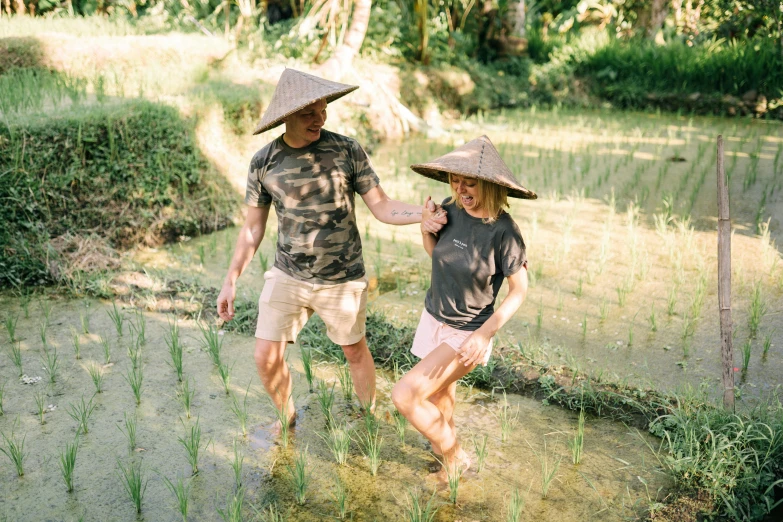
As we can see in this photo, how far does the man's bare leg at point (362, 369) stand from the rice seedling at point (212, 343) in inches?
33.2

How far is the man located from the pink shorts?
36cm

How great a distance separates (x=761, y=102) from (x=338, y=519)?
32.6 feet

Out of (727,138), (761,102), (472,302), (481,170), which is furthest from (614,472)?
(761,102)

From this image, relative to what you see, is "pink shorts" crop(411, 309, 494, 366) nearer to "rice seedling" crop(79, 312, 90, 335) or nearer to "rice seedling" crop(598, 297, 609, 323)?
"rice seedling" crop(598, 297, 609, 323)

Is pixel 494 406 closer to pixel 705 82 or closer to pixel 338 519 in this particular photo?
pixel 338 519

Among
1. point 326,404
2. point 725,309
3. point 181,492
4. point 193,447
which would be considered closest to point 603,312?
point 725,309

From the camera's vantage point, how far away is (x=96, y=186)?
16.2ft

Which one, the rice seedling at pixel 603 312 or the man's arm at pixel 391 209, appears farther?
the rice seedling at pixel 603 312

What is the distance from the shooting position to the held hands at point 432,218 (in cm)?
248

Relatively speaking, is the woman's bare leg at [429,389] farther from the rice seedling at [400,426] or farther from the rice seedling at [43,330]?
the rice seedling at [43,330]

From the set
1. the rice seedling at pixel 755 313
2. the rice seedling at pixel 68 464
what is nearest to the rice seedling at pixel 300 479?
the rice seedling at pixel 68 464

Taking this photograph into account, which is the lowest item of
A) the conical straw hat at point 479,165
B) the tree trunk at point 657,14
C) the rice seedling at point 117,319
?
the rice seedling at point 117,319

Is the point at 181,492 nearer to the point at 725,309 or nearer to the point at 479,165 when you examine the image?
the point at 479,165

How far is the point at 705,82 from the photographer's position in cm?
1077
